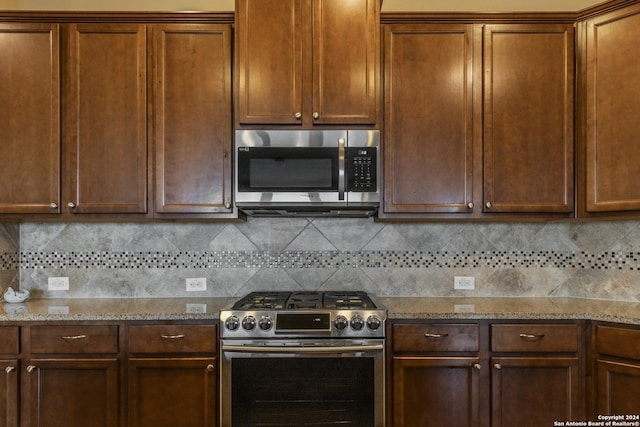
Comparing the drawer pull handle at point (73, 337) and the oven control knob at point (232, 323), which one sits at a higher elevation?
the oven control knob at point (232, 323)

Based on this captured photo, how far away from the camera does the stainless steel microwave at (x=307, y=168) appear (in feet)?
7.27

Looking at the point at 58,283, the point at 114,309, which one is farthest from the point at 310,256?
the point at 58,283

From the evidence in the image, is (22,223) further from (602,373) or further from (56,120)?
(602,373)

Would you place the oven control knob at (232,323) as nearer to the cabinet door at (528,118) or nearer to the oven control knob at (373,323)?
the oven control knob at (373,323)

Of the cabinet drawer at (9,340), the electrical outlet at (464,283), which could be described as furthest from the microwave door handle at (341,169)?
the cabinet drawer at (9,340)

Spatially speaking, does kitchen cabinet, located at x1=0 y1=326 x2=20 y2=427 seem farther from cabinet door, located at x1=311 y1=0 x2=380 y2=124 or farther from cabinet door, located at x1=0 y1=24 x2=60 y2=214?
cabinet door, located at x1=311 y1=0 x2=380 y2=124

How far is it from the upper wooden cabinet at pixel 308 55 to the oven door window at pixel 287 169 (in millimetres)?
188

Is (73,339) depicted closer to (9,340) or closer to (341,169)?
(9,340)

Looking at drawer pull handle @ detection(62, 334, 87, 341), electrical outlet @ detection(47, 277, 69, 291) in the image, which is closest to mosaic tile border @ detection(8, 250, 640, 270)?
electrical outlet @ detection(47, 277, 69, 291)

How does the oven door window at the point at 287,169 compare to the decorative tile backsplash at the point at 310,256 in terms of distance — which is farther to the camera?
the decorative tile backsplash at the point at 310,256

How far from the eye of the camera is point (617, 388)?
1.96 metres

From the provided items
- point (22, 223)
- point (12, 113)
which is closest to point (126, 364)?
Answer: point (22, 223)

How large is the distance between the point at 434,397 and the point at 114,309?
1749 mm

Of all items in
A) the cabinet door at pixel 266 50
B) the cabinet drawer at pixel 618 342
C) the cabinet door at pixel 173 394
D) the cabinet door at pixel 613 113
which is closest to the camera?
the cabinet drawer at pixel 618 342
